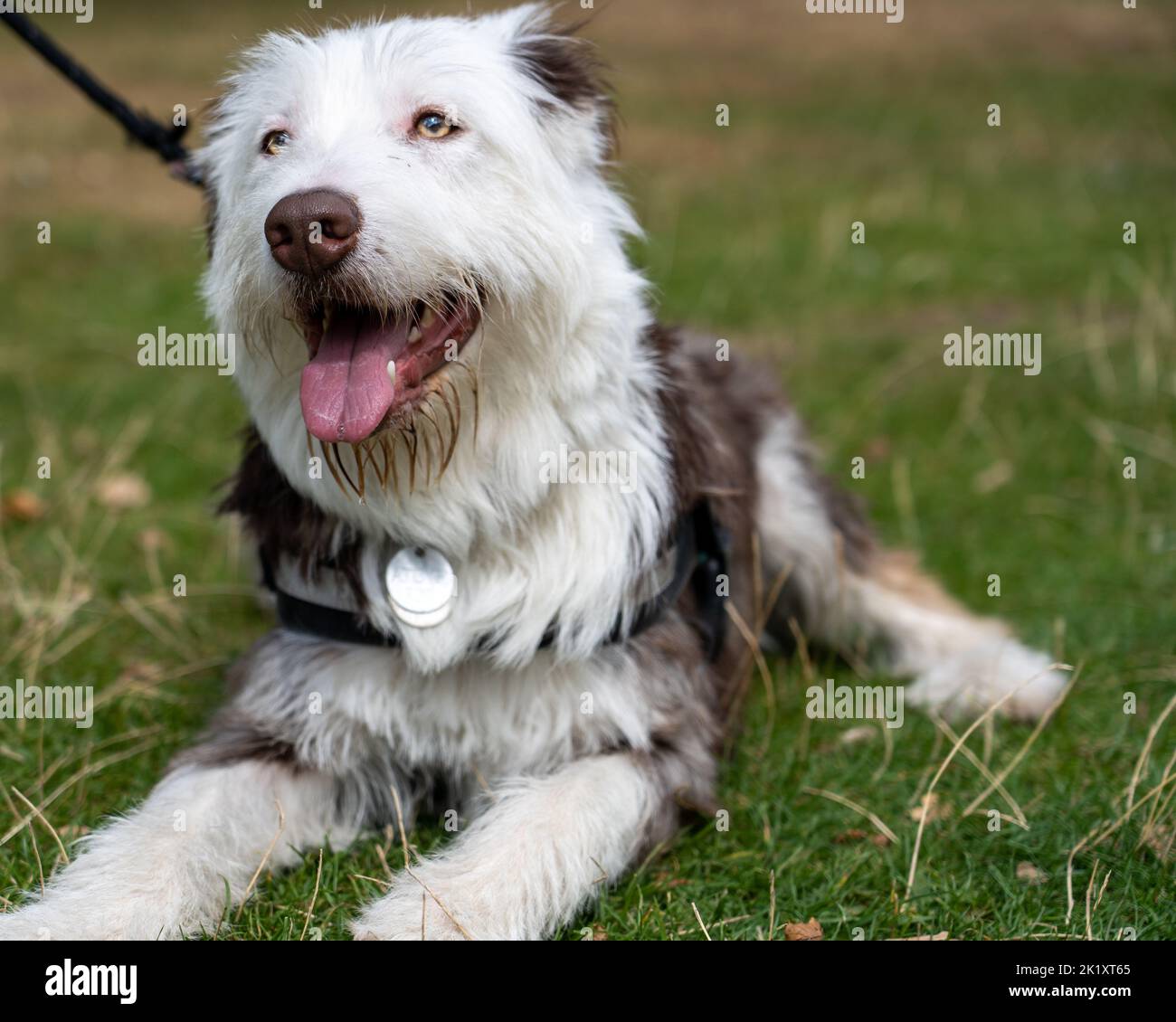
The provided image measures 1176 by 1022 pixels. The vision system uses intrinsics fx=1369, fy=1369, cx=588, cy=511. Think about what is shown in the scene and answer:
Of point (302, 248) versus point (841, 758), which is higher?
point (302, 248)

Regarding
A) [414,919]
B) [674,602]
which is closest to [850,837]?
[674,602]

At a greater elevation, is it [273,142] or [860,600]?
[273,142]

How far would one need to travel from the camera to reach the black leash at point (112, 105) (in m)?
3.99

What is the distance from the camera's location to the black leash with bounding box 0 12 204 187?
3992 millimetres

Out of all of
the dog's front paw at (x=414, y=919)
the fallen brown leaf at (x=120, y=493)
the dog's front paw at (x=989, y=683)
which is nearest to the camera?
the dog's front paw at (x=414, y=919)

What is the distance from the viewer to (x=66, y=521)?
5988mm

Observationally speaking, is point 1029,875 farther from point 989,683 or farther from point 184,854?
point 184,854

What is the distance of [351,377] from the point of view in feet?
10.2

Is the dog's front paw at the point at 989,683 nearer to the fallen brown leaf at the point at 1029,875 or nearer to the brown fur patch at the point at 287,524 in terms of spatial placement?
the fallen brown leaf at the point at 1029,875

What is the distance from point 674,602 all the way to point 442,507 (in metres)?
0.78

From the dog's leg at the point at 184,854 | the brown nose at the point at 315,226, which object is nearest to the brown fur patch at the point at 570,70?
the brown nose at the point at 315,226
